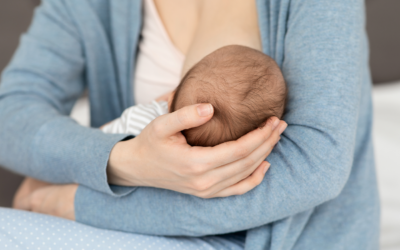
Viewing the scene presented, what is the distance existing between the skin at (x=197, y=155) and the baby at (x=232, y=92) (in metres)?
0.04

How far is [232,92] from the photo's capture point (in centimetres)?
61

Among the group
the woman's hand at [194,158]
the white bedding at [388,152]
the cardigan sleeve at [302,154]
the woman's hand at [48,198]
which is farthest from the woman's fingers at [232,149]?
the white bedding at [388,152]

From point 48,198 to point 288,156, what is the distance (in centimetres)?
57

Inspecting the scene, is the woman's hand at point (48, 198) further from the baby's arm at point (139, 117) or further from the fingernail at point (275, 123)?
the fingernail at point (275, 123)

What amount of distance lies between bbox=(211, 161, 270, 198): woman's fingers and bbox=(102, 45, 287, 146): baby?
74 millimetres

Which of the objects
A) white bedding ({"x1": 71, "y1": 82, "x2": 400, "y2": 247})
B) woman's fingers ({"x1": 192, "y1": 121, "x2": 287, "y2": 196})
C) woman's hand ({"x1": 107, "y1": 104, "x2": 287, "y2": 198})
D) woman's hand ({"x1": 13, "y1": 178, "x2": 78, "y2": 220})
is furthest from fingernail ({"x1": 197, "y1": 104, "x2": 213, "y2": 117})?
white bedding ({"x1": 71, "y1": 82, "x2": 400, "y2": 247})

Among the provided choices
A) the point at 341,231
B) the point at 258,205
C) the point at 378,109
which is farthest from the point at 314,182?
the point at 378,109

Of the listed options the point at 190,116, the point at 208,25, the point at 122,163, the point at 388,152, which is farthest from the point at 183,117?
the point at 388,152

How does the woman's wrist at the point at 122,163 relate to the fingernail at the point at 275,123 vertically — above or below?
below

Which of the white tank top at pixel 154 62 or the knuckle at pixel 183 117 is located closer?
the knuckle at pixel 183 117

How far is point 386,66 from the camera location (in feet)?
5.91

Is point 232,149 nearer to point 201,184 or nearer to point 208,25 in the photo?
point 201,184

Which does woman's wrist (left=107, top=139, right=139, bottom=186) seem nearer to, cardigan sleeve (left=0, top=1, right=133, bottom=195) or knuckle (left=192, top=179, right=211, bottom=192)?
cardigan sleeve (left=0, top=1, right=133, bottom=195)

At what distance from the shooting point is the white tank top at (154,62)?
3.19 feet
